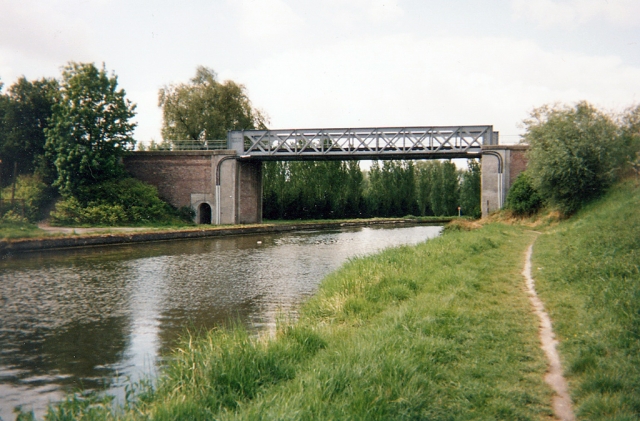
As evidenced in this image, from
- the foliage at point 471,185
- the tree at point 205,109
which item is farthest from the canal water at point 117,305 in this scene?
the foliage at point 471,185

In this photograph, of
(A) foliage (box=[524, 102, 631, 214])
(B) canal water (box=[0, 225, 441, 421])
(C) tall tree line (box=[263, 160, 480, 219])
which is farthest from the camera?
(C) tall tree line (box=[263, 160, 480, 219])

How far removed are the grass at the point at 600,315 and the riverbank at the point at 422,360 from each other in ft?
0.06

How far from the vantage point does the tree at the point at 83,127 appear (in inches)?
1027

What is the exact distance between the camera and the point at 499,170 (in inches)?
1089

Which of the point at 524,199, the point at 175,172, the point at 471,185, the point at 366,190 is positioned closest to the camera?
the point at 524,199

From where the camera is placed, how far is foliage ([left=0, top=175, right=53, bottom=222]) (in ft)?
84.5

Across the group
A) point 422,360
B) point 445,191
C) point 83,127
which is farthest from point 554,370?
point 445,191

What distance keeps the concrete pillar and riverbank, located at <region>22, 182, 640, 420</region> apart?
787 inches

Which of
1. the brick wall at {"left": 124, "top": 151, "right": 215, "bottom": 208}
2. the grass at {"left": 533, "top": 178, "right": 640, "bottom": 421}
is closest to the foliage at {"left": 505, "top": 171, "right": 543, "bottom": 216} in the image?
the grass at {"left": 533, "top": 178, "right": 640, "bottom": 421}

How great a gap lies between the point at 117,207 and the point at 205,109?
1359cm

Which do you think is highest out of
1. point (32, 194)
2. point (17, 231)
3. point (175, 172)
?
point (175, 172)

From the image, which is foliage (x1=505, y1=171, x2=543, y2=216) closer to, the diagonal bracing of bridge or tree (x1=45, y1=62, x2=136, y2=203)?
the diagonal bracing of bridge

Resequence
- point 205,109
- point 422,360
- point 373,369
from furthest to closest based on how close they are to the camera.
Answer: point 205,109 → point 422,360 → point 373,369

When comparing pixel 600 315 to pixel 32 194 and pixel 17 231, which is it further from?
pixel 32 194
